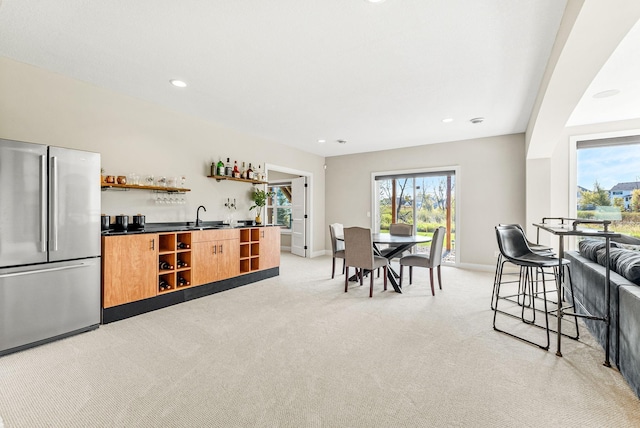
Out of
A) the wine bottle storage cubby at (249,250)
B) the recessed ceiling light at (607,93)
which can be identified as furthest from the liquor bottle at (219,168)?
the recessed ceiling light at (607,93)

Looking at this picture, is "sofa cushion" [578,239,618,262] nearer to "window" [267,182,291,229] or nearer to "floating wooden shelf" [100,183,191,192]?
"floating wooden shelf" [100,183,191,192]

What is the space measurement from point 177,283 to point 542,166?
19.7 ft

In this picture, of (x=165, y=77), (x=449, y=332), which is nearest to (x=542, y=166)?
(x=449, y=332)

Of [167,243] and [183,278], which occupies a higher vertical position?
[167,243]

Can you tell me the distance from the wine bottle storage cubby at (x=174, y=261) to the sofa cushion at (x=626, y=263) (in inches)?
168

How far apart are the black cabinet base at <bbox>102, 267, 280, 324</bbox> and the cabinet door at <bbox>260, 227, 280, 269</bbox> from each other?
160 mm

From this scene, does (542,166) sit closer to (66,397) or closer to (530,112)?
(530,112)

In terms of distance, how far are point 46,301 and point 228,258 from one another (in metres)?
2.02

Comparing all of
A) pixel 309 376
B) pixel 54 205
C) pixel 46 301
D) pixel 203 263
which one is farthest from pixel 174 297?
pixel 309 376

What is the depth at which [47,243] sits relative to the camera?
251 cm

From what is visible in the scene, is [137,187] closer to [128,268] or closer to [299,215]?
[128,268]

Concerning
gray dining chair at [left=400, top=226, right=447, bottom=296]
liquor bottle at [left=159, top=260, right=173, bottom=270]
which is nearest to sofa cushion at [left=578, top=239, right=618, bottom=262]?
gray dining chair at [left=400, top=226, right=447, bottom=296]

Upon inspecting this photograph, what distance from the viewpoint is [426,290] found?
4.16 m

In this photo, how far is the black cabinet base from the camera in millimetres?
3012
